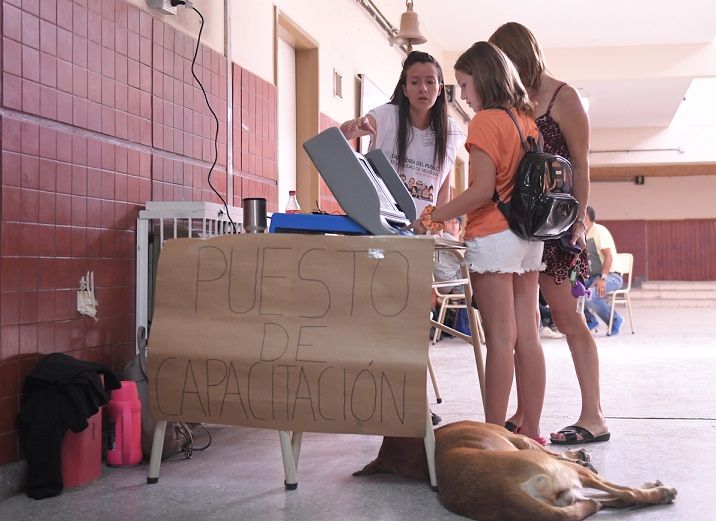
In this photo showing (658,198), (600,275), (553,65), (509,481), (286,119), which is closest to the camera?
(509,481)

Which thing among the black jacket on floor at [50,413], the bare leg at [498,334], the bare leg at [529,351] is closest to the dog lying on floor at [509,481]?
the bare leg at [498,334]

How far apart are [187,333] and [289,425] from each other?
0.37 m

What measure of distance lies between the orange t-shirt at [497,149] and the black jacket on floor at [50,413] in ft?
4.03

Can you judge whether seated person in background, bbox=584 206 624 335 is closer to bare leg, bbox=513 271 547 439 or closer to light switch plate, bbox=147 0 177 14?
bare leg, bbox=513 271 547 439

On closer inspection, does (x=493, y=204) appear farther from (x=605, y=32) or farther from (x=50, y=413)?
(x=605, y=32)

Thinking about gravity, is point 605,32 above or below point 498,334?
above

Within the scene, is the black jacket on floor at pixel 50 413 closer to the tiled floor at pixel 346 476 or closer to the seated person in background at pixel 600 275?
the tiled floor at pixel 346 476

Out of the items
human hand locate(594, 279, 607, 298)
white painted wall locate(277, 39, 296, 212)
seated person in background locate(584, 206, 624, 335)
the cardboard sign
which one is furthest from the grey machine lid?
human hand locate(594, 279, 607, 298)

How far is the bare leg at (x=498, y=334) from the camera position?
7.95ft

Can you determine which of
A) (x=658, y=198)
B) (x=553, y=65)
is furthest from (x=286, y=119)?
(x=658, y=198)

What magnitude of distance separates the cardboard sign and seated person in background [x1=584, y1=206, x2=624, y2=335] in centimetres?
553

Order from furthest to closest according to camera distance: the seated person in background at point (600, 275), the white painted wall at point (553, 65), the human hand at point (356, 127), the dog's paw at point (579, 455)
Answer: the seated person in background at point (600, 275), the white painted wall at point (553, 65), the human hand at point (356, 127), the dog's paw at point (579, 455)

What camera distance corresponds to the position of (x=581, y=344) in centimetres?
278

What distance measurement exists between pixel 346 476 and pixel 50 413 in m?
0.83
